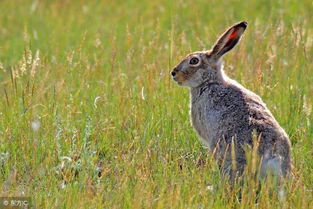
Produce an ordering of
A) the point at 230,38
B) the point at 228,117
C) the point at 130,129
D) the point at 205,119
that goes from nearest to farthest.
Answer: the point at 228,117 → the point at 205,119 → the point at 230,38 → the point at 130,129

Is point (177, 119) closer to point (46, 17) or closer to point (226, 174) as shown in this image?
point (226, 174)

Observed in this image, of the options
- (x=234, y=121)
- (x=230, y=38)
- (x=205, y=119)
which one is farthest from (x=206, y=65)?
(x=234, y=121)

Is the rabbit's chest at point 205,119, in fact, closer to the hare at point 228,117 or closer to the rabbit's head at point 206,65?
the hare at point 228,117

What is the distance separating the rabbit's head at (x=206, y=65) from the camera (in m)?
7.05

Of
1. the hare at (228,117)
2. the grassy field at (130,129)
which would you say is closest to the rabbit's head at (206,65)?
the hare at (228,117)

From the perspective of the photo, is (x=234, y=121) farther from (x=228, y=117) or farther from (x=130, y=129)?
(x=130, y=129)

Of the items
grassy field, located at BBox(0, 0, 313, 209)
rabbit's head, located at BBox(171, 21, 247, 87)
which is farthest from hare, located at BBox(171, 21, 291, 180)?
grassy field, located at BBox(0, 0, 313, 209)

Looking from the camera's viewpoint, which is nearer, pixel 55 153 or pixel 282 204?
pixel 282 204

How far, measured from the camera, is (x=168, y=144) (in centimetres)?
694

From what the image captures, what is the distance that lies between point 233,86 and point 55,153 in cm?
159

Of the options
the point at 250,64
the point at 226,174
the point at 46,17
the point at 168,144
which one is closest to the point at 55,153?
the point at 168,144

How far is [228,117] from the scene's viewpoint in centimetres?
630

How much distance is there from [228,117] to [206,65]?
3.10 ft

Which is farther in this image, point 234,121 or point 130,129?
point 130,129
